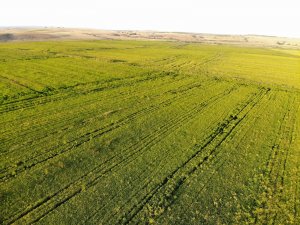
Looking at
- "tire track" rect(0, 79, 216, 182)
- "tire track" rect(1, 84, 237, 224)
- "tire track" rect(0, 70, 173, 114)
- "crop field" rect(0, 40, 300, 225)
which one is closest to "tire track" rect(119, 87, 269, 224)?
"crop field" rect(0, 40, 300, 225)

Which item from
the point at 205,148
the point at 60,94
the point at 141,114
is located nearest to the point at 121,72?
the point at 60,94

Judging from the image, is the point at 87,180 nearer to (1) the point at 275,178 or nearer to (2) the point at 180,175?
(2) the point at 180,175

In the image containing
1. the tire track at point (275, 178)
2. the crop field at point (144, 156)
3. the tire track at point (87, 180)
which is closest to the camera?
the tire track at point (87, 180)

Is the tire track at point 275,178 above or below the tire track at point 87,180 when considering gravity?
below

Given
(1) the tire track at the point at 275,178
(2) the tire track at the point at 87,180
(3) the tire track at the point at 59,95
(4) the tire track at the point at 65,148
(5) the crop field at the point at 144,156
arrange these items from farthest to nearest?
(3) the tire track at the point at 59,95, (4) the tire track at the point at 65,148, (1) the tire track at the point at 275,178, (5) the crop field at the point at 144,156, (2) the tire track at the point at 87,180

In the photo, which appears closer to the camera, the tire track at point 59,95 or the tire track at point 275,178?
the tire track at point 275,178

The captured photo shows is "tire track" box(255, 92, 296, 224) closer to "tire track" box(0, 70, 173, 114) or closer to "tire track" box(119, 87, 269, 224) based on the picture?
"tire track" box(119, 87, 269, 224)

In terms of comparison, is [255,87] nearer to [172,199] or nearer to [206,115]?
[206,115]

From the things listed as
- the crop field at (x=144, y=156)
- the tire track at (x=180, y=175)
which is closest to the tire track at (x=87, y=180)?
the crop field at (x=144, y=156)

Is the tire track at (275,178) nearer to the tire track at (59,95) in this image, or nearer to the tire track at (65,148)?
the tire track at (65,148)
